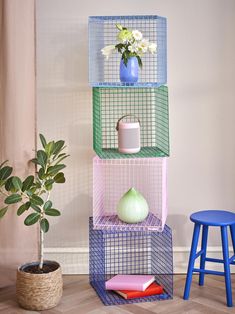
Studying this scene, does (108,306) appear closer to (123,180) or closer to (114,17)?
(123,180)

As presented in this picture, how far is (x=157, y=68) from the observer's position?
3.48m

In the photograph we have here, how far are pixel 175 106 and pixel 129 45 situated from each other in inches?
22.0

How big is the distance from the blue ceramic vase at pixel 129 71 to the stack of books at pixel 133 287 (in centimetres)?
110

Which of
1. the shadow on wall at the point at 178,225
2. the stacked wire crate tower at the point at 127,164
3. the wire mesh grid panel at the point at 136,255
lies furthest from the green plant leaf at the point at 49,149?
the shadow on wall at the point at 178,225

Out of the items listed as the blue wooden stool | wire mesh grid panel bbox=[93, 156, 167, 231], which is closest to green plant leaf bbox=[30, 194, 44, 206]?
wire mesh grid panel bbox=[93, 156, 167, 231]

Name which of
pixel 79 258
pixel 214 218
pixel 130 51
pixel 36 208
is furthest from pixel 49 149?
pixel 214 218

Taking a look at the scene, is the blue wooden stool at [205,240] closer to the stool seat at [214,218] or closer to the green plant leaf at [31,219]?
the stool seat at [214,218]

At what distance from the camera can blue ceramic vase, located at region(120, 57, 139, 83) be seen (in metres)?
3.18

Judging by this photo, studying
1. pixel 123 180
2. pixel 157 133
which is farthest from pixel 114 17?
pixel 123 180

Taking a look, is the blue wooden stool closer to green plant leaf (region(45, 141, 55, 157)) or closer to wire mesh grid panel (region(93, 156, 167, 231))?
wire mesh grid panel (region(93, 156, 167, 231))

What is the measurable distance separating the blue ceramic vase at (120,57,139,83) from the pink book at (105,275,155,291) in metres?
1.10

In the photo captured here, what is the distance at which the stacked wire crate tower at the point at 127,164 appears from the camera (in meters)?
3.36

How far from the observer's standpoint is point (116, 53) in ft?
11.4

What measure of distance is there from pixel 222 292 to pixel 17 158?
1.36 m
